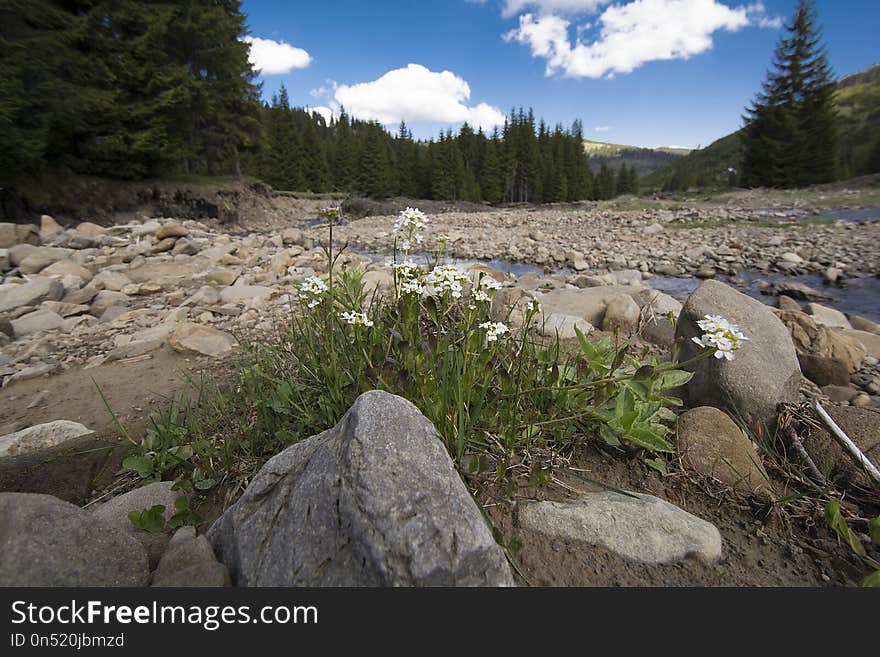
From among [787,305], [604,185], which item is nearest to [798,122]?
[604,185]

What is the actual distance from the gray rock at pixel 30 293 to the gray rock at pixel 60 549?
661 centimetres

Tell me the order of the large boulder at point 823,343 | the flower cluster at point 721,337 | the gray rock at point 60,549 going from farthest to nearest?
the large boulder at point 823,343, the flower cluster at point 721,337, the gray rock at point 60,549

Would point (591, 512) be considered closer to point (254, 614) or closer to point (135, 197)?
point (254, 614)

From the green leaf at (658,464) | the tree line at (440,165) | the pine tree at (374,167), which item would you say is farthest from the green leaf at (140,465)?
the pine tree at (374,167)

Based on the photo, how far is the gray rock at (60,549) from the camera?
1.18 m

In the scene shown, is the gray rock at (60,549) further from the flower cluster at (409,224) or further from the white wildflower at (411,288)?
the flower cluster at (409,224)

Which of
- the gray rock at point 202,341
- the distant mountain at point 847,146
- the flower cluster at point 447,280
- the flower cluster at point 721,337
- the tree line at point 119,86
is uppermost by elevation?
the distant mountain at point 847,146

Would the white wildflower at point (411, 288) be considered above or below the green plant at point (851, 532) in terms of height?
above

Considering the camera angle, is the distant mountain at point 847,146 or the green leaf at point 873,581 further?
the distant mountain at point 847,146

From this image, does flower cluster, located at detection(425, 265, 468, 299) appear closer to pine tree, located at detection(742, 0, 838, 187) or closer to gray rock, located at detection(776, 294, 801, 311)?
gray rock, located at detection(776, 294, 801, 311)

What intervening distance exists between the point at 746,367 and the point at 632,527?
5.03 ft

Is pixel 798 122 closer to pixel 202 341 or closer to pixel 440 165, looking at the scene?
pixel 440 165

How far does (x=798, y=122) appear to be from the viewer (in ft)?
107

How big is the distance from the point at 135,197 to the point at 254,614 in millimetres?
22125
